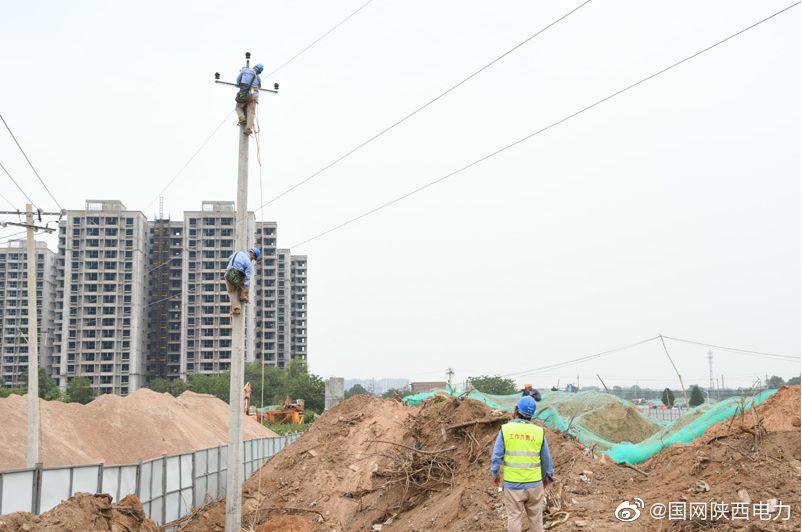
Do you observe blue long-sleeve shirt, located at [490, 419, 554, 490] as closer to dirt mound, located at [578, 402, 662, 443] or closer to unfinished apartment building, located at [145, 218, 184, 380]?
dirt mound, located at [578, 402, 662, 443]

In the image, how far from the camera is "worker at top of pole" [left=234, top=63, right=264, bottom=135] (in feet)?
42.4

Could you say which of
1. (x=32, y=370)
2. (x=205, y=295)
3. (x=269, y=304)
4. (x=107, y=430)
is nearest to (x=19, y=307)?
(x=205, y=295)

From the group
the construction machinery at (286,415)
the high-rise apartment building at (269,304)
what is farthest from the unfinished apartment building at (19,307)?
the construction machinery at (286,415)

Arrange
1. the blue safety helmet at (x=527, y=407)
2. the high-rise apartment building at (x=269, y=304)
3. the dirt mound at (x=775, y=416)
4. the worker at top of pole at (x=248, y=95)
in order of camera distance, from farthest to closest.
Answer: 1. the high-rise apartment building at (x=269, y=304)
2. the worker at top of pole at (x=248, y=95)
3. the dirt mound at (x=775, y=416)
4. the blue safety helmet at (x=527, y=407)

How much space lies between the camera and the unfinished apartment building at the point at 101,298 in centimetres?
8381

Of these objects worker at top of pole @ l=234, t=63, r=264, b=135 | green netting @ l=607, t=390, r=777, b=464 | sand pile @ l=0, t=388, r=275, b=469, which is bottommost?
sand pile @ l=0, t=388, r=275, b=469

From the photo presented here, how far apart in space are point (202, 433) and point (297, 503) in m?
18.5

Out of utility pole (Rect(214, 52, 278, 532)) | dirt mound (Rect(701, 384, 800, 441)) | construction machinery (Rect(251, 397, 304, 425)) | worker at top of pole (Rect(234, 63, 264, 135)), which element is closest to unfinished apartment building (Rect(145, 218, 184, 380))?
construction machinery (Rect(251, 397, 304, 425))

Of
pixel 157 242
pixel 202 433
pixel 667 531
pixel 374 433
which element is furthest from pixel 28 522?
pixel 157 242

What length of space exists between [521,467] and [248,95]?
29.0ft

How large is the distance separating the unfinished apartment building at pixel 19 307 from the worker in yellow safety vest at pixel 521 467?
93.4 metres

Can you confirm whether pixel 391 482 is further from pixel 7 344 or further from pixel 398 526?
pixel 7 344

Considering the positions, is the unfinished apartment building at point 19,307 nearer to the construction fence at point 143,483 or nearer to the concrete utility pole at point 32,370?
the concrete utility pole at point 32,370

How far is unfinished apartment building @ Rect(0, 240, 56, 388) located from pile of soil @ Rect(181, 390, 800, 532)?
8197cm
